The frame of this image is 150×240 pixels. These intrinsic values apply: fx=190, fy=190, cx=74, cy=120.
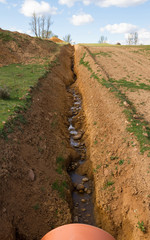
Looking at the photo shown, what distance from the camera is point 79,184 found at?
27.2ft

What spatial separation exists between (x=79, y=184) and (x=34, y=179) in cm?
223

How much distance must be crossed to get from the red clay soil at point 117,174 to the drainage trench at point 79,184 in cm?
34

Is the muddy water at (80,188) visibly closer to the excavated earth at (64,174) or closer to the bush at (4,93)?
the excavated earth at (64,174)

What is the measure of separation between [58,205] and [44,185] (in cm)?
87

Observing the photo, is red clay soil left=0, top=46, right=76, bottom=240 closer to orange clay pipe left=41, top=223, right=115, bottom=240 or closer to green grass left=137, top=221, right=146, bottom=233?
orange clay pipe left=41, top=223, right=115, bottom=240

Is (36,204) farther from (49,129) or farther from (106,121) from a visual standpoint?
(106,121)

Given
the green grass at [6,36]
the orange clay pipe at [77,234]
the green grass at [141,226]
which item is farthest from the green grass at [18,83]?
the green grass at [141,226]

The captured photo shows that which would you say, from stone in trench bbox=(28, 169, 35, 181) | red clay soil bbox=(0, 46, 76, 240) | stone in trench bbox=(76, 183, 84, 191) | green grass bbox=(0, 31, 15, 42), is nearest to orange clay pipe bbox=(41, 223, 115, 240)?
red clay soil bbox=(0, 46, 76, 240)

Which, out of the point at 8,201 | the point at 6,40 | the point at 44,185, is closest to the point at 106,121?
the point at 44,185

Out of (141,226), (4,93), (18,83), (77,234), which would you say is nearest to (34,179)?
(77,234)

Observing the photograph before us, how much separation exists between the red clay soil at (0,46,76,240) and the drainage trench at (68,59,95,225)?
432mm

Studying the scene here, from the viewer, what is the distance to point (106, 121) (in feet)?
33.8

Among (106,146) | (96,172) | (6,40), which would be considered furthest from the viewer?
(6,40)

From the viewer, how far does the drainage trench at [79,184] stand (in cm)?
716
